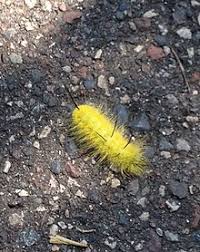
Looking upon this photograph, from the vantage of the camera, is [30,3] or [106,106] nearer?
[106,106]

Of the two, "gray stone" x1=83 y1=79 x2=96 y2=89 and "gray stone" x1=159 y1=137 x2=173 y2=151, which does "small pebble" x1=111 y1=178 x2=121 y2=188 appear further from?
"gray stone" x1=83 y1=79 x2=96 y2=89

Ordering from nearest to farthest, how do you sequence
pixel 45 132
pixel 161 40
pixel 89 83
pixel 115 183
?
1. pixel 115 183
2. pixel 45 132
3. pixel 89 83
4. pixel 161 40

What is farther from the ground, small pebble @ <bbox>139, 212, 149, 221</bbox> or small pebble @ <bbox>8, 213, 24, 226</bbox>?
small pebble @ <bbox>139, 212, 149, 221</bbox>

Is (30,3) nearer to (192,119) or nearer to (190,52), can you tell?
(190,52)

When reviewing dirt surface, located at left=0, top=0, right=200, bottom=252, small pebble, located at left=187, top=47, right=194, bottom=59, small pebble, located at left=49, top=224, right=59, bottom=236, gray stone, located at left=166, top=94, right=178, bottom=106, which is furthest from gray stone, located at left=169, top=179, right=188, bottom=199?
small pebble, located at left=187, top=47, right=194, bottom=59

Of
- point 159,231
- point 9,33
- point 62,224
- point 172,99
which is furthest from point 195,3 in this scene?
point 62,224

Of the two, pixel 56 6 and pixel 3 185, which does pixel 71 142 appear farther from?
pixel 56 6

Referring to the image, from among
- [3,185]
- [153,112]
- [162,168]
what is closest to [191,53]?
[153,112]

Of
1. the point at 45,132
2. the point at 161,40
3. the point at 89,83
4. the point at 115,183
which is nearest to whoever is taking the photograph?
the point at 115,183
